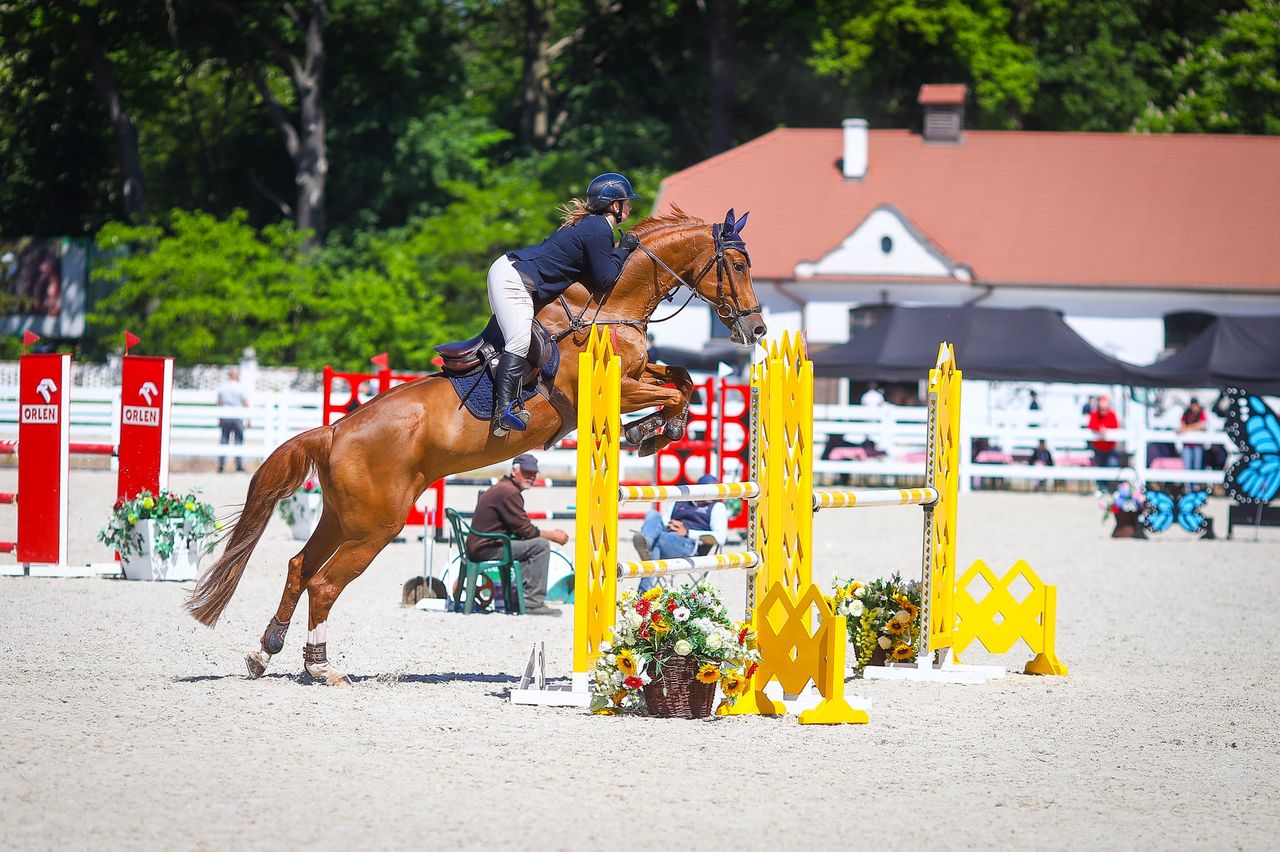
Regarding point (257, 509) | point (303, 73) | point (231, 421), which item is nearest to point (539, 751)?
point (257, 509)

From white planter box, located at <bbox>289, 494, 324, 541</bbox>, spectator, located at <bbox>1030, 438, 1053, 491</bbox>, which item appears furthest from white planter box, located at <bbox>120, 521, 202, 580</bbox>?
spectator, located at <bbox>1030, 438, 1053, 491</bbox>

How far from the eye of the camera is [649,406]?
7535 millimetres

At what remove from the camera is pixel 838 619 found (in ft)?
23.4

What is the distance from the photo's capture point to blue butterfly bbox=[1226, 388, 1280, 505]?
1753 cm

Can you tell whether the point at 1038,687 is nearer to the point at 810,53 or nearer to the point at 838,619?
the point at 838,619

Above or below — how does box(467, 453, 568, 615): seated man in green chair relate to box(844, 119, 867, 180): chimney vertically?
below

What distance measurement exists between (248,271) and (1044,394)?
17.8 m

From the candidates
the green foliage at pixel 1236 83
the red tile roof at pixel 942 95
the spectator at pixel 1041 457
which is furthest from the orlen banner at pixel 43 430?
the green foliage at pixel 1236 83

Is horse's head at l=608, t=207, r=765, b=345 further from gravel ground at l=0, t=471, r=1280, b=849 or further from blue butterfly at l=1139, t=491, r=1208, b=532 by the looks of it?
blue butterfly at l=1139, t=491, r=1208, b=532

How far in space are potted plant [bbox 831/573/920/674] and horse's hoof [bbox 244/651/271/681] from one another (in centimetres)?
319

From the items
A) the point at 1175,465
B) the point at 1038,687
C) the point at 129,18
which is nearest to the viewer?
the point at 1038,687

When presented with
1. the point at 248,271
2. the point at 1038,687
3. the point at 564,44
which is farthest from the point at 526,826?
the point at 564,44

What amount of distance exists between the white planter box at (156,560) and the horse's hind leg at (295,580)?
14.2 feet

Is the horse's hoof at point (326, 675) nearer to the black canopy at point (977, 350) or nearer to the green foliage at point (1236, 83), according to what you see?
the black canopy at point (977, 350)
